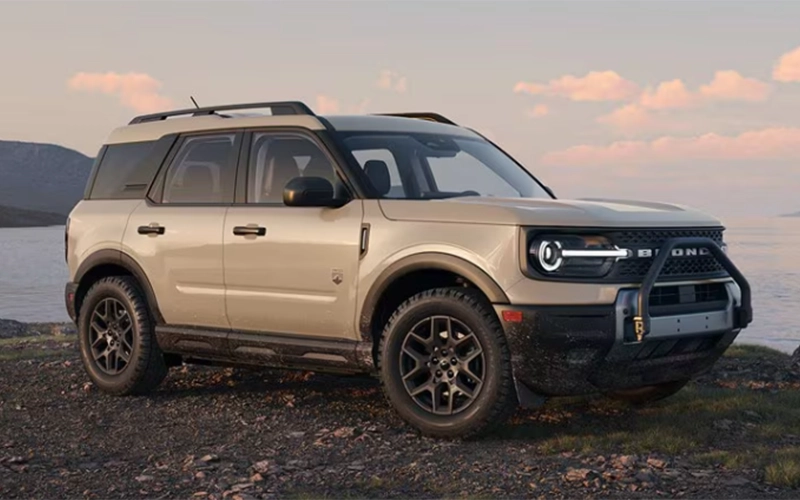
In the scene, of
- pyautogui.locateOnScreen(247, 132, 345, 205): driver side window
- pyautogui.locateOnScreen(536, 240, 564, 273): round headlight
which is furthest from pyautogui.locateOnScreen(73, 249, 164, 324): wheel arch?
pyautogui.locateOnScreen(536, 240, 564, 273): round headlight

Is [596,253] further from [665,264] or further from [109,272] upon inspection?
[109,272]

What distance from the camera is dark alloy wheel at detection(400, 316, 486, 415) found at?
587 cm

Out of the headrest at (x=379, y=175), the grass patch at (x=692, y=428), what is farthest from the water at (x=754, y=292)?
the headrest at (x=379, y=175)

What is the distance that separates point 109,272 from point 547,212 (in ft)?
12.9

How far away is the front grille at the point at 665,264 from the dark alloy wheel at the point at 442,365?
3.03 ft

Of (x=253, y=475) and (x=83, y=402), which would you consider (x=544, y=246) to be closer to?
(x=253, y=475)

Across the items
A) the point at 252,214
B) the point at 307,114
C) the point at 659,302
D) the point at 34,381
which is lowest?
the point at 34,381

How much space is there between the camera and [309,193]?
6211 mm

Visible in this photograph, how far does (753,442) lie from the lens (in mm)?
6004

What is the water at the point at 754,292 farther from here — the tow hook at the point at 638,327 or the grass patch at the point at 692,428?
the tow hook at the point at 638,327

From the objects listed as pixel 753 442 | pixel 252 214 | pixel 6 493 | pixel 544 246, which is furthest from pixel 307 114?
pixel 753 442

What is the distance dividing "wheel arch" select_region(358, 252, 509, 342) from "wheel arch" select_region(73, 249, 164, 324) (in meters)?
1.96

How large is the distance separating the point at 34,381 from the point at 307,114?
3.53 m

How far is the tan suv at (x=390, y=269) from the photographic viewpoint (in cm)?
561
